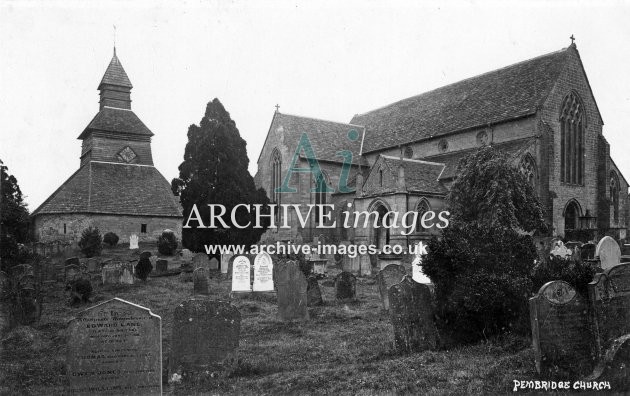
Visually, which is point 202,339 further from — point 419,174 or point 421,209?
point 419,174

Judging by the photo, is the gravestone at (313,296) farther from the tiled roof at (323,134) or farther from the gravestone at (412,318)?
the tiled roof at (323,134)

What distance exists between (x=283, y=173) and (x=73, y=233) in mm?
15473

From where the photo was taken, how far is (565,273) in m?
8.67

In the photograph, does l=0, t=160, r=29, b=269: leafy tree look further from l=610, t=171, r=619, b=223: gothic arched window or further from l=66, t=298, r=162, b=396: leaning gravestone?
l=610, t=171, r=619, b=223: gothic arched window

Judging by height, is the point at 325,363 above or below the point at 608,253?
below

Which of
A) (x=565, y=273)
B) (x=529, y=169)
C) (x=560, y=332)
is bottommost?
(x=560, y=332)

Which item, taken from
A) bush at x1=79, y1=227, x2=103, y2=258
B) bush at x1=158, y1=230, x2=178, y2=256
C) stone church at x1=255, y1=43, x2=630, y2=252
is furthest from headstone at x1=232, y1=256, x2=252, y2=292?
bush at x1=79, y1=227, x2=103, y2=258

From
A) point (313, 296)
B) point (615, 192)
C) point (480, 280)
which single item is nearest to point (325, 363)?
point (480, 280)

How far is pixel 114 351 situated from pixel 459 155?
28473 mm

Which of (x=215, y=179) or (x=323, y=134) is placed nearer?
(x=215, y=179)

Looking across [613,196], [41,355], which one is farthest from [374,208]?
[41,355]

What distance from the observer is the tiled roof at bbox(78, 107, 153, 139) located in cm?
4328

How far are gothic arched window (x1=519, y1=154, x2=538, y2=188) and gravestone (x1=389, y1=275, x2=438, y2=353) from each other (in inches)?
831

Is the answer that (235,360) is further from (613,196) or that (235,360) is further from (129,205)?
(129,205)
